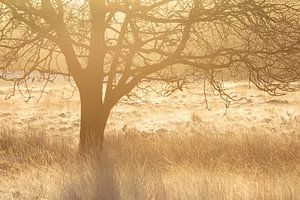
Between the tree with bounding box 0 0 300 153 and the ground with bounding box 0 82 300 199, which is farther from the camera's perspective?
the tree with bounding box 0 0 300 153

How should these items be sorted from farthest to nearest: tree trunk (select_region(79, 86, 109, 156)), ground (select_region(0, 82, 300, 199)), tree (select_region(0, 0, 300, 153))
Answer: tree trunk (select_region(79, 86, 109, 156))
tree (select_region(0, 0, 300, 153))
ground (select_region(0, 82, 300, 199))

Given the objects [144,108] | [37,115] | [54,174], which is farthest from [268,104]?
[54,174]

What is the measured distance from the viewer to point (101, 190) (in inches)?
228

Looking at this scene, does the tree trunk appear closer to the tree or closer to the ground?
the tree

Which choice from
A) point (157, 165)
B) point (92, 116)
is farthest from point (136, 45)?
point (92, 116)

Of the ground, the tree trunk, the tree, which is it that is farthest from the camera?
the tree trunk

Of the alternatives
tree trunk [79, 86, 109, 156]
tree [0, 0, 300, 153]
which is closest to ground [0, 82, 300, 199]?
tree trunk [79, 86, 109, 156]

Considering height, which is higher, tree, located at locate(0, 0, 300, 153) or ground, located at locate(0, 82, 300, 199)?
tree, located at locate(0, 0, 300, 153)

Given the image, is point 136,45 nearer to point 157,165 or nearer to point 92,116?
point 157,165

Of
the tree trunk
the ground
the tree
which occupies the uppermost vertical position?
→ the tree

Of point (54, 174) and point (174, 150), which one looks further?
point (174, 150)

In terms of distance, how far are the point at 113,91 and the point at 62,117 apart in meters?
12.3

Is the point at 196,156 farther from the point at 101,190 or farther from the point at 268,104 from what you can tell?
the point at 268,104

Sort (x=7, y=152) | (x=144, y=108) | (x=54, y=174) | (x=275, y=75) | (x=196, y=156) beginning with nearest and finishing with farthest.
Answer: (x=54, y=174) < (x=275, y=75) < (x=196, y=156) < (x=7, y=152) < (x=144, y=108)
